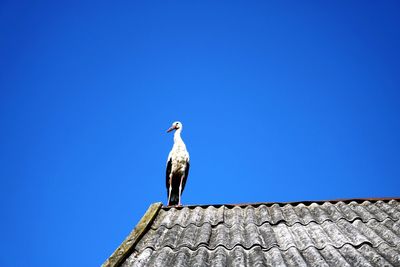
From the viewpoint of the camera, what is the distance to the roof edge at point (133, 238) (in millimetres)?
3309

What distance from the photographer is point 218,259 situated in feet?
10.8

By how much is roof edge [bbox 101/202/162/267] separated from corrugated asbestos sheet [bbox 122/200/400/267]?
0.17 feet

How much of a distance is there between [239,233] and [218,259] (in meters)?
0.71

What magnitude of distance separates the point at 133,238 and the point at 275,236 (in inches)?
50.1

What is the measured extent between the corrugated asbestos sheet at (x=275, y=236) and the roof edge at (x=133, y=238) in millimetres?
53

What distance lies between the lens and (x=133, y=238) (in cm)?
375

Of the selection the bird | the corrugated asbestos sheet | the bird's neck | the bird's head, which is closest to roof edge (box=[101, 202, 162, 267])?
the corrugated asbestos sheet

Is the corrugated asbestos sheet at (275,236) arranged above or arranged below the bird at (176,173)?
below

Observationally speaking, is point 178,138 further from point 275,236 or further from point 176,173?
point 275,236

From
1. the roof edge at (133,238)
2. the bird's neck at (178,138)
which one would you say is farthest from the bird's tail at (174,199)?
the roof edge at (133,238)

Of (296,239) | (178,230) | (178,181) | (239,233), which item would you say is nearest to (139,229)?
(178,230)

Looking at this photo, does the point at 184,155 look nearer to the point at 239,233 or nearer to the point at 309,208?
the point at 309,208

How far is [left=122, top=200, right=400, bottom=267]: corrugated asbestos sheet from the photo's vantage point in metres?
3.26

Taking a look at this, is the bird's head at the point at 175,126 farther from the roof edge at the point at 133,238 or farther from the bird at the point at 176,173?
the roof edge at the point at 133,238
